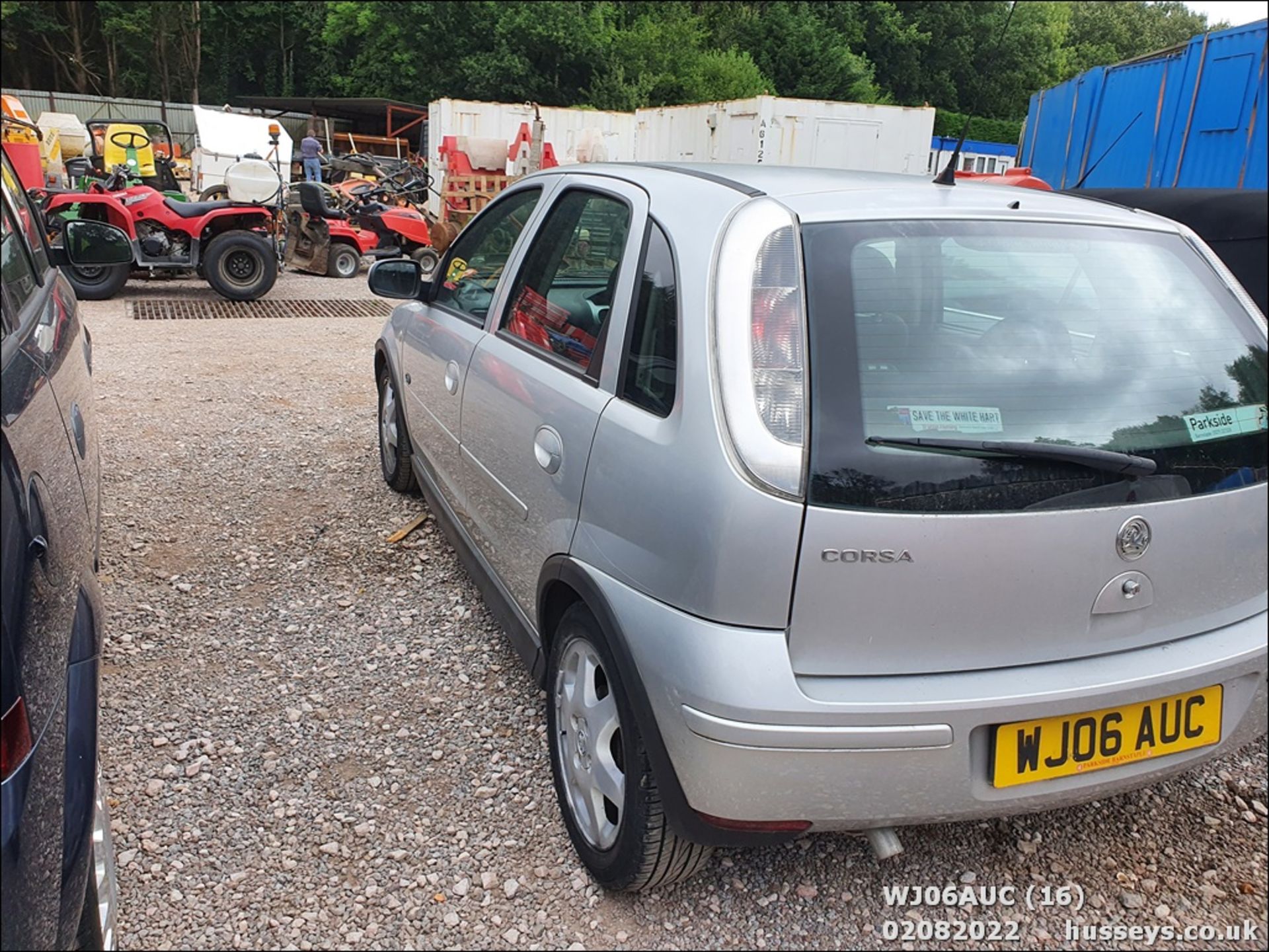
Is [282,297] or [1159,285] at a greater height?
[1159,285]

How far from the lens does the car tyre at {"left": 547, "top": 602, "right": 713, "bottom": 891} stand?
79.3 inches

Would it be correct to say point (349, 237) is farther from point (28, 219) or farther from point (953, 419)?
point (953, 419)

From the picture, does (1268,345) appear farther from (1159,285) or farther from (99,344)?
(99,344)

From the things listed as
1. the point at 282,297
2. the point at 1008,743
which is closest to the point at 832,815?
the point at 1008,743

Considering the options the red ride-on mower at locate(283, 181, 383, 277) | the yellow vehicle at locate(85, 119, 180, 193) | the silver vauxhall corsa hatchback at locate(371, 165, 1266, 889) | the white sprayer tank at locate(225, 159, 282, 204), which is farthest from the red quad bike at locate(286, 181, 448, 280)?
the silver vauxhall corsa hatchback at locate(371, 165, 1266, 889)

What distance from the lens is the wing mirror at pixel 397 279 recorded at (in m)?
3.71

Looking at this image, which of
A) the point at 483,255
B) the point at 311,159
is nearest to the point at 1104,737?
the point at 483,255

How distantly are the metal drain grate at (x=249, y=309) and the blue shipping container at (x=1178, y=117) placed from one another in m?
6.93

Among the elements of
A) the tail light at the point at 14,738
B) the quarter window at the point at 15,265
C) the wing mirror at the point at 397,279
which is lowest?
the tail light at the point at 14,738

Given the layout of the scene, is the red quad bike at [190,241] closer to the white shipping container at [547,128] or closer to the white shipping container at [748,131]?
the white shipping container at [748,131]

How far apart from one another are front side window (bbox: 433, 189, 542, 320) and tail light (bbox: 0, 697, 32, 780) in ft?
6.49

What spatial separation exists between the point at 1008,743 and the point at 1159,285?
1.04m

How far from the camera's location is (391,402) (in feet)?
14.9

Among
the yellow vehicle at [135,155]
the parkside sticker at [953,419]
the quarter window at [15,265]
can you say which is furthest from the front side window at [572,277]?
the yellow vehicle at [135,155]
